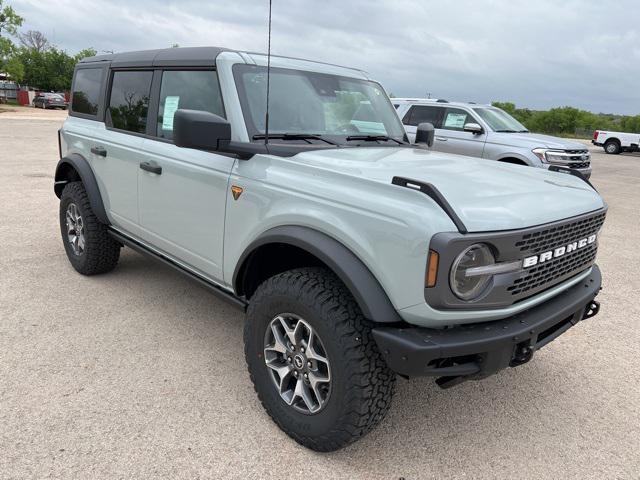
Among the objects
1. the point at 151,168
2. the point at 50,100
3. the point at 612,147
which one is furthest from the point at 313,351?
the point at 50,100

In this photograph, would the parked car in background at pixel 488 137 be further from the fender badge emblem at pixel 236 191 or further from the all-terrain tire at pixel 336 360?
the all-terrain tire at pixel 336 360

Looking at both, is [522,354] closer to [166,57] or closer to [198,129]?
[198,129]

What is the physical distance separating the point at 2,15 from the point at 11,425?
159 ft

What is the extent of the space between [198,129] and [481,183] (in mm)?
1416

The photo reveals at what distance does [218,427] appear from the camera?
8.76 ft

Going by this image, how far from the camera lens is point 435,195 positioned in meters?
2.06

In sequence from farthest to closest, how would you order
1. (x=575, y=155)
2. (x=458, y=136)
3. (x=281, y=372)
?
(x=458, y=136) → (x=575, y=155) → (x=281, y=372)

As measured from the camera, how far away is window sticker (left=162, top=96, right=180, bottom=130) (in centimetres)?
349

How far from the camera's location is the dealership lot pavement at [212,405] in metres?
2.44

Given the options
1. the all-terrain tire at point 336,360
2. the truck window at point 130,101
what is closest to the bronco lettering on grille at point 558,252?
the all-terrain tire at point 336,360

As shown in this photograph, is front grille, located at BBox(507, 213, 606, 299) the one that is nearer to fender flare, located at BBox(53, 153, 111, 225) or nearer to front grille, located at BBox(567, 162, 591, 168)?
fender flare, located at BBox(53, 153, 111, 225)

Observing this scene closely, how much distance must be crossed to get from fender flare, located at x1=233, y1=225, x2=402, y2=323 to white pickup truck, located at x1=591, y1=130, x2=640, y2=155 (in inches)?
1160

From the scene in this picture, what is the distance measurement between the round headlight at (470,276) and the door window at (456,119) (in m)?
8.65

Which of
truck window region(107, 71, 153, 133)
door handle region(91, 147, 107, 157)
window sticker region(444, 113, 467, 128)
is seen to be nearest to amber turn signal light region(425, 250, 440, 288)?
truck window region(107, 71, 153, 133)
